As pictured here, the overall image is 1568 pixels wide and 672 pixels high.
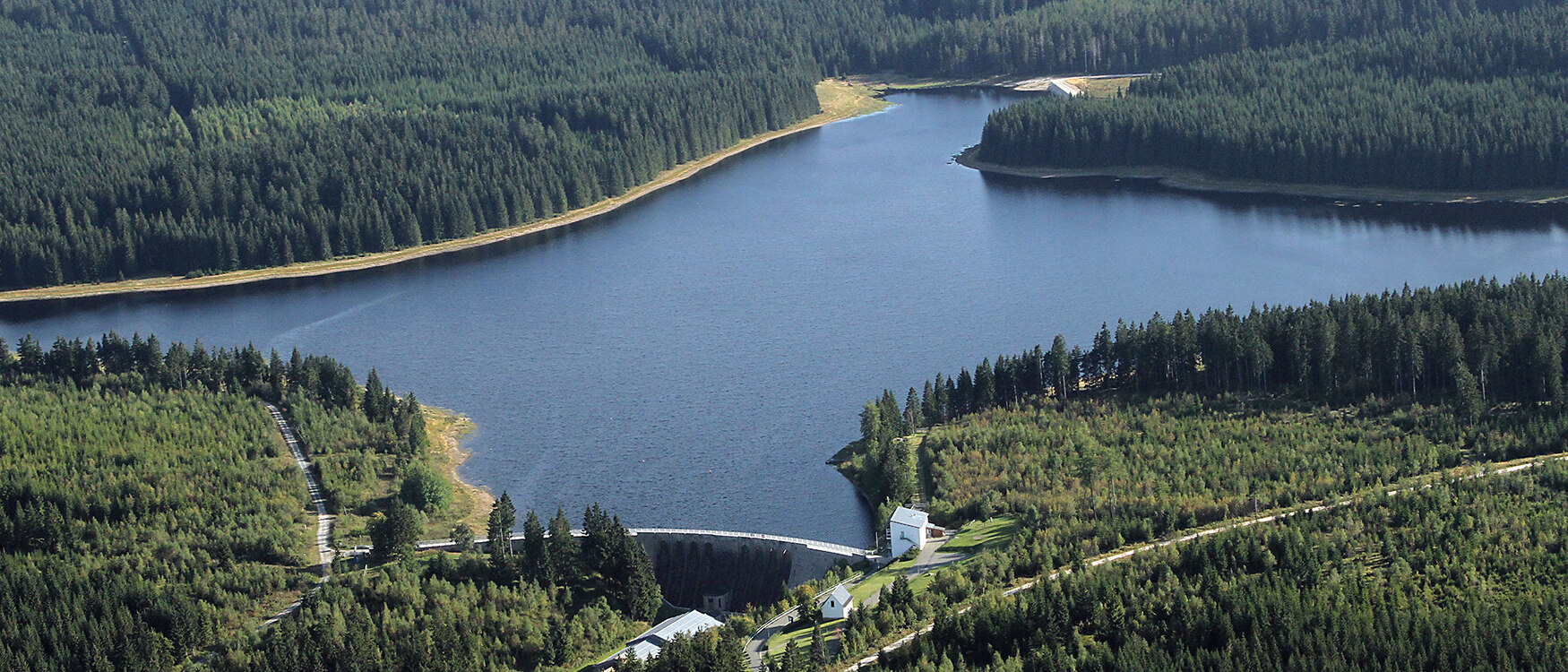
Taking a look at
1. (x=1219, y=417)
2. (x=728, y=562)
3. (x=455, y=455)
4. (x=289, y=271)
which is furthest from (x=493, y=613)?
(x=289, y=271)

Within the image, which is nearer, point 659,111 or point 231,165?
point 231,165

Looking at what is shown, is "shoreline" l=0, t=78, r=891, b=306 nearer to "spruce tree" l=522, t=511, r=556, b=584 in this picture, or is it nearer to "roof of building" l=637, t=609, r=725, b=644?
"spruce tree" l=522, t=511, r=556, b=584

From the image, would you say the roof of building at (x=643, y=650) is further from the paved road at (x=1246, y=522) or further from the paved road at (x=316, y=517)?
the paved road at (x=316, y=517)

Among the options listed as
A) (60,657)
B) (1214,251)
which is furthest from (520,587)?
(1214,251)

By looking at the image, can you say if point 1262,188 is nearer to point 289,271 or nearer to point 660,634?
point 289,271

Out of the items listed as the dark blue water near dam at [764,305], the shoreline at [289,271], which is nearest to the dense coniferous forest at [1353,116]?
the dark blue water near dam at [764,305]

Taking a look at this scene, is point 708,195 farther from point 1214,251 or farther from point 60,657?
point 60,657
